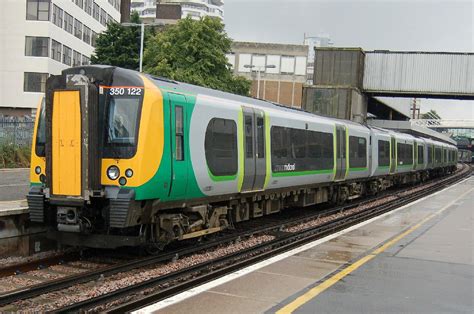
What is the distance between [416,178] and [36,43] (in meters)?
30.9

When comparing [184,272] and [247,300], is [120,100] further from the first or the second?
[247,300]

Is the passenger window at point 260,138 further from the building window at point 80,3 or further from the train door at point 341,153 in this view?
the building window at point 80,3

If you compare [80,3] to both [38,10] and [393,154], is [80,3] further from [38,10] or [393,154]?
[393,154]

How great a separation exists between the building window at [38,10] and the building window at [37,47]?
65.2 inches

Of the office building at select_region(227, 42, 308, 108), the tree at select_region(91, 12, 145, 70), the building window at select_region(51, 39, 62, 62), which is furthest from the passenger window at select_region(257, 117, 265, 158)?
the office building at select_region(227, 42, 308, 108)

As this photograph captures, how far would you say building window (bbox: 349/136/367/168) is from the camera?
Result: 725 inches

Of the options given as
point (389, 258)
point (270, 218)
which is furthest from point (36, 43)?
point (389, 258)

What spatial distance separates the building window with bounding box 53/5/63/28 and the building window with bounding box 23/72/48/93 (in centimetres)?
470

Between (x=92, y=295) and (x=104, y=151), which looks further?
(x=104, y=151)

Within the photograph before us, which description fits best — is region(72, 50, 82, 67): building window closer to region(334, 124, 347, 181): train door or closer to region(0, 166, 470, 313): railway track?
region(334, 124, 347, 181): train door

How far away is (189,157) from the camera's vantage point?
9.02 metres

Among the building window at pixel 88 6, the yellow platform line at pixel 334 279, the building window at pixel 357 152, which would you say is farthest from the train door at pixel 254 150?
the building window at pixel 88 6

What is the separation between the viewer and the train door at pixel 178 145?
8.58 meters

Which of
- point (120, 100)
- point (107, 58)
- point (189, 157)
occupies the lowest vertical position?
point (189, 157)
